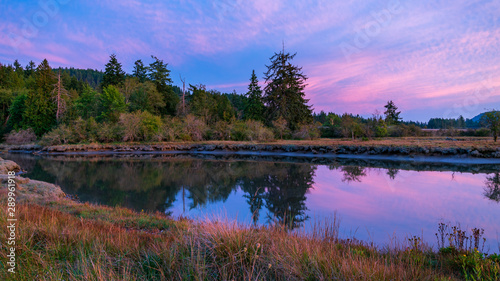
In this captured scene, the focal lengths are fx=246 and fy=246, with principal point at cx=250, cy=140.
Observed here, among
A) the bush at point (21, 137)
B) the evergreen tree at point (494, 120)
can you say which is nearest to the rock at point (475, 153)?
the evergreen tree at point (494, 120)

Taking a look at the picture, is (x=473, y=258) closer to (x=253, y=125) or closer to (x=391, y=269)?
(x=391, y=269)

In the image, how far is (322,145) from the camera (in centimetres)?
2509

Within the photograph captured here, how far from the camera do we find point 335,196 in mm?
9609

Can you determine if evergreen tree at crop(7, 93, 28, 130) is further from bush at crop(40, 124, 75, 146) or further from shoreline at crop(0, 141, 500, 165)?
bush at crop(40, 124, 75, 146)

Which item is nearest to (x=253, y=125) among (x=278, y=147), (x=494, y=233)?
(x=278, y=147)

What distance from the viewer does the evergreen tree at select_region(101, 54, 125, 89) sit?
5484cm

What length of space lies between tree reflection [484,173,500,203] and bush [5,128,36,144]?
54.0 meters

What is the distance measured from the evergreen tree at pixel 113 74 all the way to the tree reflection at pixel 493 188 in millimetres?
60149

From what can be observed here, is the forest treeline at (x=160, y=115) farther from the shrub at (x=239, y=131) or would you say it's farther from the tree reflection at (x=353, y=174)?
the tree reflection at (x=353, y=174)

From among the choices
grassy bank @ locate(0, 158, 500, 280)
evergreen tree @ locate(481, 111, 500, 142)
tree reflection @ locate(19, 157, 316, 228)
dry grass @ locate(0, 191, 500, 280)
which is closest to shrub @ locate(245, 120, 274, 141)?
tree reflection @ locate(19, 157, 316, 228)

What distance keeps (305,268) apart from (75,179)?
1545 centimetres

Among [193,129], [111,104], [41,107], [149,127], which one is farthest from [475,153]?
[41,107]

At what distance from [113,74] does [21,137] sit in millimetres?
22524

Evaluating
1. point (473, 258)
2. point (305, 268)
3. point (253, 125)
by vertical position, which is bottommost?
point (473, 258)
